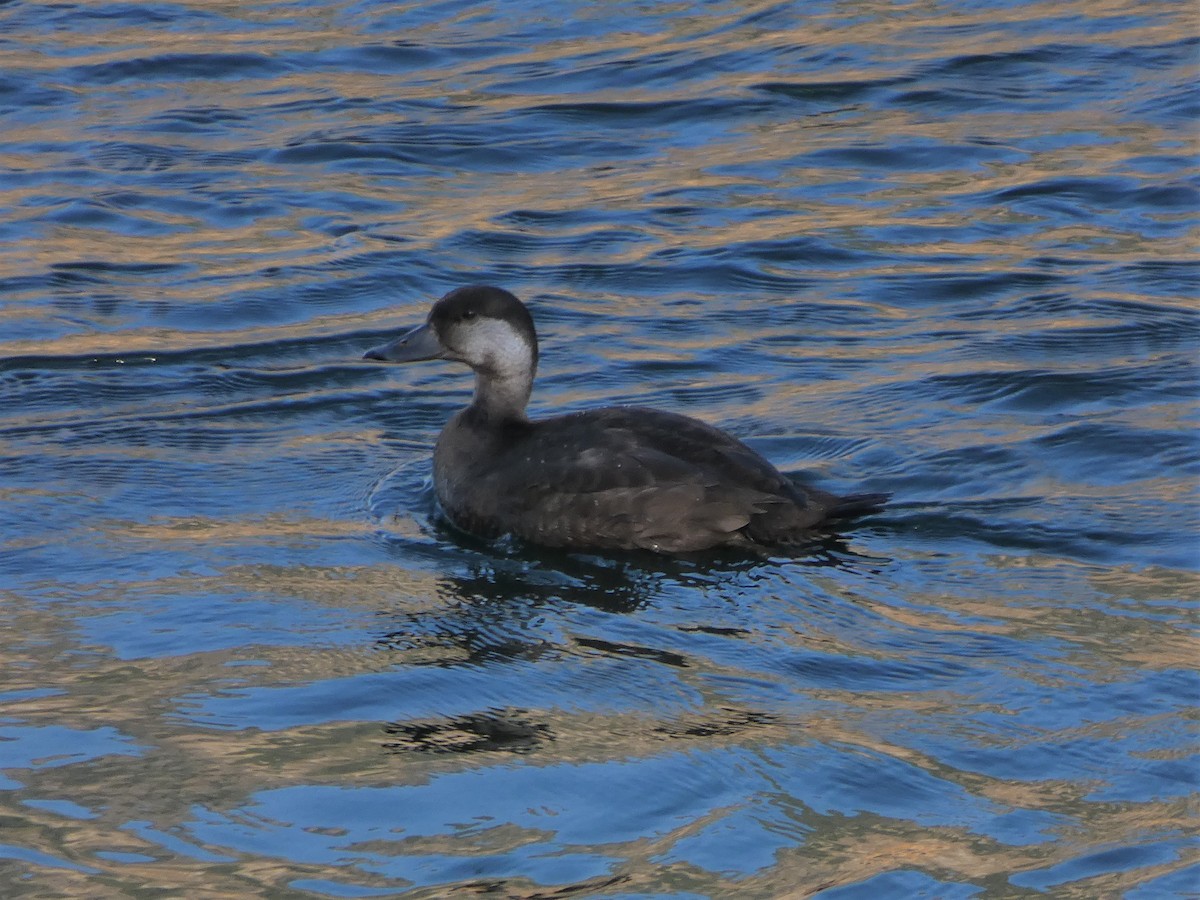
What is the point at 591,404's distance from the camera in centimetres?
845

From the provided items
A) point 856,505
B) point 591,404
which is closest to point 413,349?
point 591,404

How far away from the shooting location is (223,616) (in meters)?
6.09

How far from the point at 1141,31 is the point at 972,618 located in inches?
362

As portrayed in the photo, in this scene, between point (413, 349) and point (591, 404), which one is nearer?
point (413, 349)

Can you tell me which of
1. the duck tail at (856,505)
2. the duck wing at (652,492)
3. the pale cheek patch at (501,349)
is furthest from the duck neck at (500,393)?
the duck tail at (856,505)

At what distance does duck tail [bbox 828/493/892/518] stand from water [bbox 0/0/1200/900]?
103 mm

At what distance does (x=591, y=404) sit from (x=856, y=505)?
2.07 metres

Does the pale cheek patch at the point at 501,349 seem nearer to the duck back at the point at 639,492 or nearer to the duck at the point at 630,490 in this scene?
the duck at the point at 630,490

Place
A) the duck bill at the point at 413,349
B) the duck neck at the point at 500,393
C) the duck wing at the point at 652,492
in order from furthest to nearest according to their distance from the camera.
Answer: the duck bill at the point at 413,349 < the duck neck at the point at 500,393 < the duck wing at the point at 652,492

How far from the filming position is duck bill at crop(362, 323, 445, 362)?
758 centimetres

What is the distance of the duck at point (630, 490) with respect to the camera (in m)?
6.55

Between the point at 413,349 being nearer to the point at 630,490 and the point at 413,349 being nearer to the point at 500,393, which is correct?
the point at 500,393

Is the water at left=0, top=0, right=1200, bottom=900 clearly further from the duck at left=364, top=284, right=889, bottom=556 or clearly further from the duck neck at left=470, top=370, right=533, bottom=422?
the duck neck at left=470, top=370, right=533, bottom=422

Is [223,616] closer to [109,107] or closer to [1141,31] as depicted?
[109,107]
